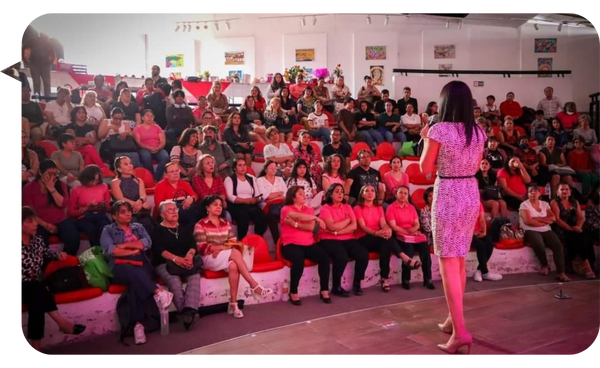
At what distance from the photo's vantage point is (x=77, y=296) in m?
3.64

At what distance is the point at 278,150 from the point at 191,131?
135cm

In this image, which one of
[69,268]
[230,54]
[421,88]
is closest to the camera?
[69,268]

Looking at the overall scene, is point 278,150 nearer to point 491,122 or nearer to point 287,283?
point 287,283

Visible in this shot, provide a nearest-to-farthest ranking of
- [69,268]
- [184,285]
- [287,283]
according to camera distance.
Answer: [69,268] < [184,285] < [287,283]

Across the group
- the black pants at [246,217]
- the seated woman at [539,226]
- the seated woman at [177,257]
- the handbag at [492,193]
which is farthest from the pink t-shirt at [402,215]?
the seated woman at [177,257]

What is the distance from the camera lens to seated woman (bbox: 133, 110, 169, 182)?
595cm

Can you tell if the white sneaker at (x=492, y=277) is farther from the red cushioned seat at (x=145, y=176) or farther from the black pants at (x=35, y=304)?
the black pants at (x=35, y=304)

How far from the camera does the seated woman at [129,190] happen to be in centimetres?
467

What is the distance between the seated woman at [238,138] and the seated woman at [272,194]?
107cm

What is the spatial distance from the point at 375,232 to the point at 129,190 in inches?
91.5

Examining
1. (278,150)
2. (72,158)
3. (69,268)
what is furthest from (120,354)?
(278,150)

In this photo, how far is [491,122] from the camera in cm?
948

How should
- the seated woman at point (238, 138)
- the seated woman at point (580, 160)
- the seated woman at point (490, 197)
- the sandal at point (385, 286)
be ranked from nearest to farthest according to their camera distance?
the sandal at point (385, 286) < the seated woman at point (490, 197) < the seated woman at point (238, 138) < the seated woman at point (580, 160)

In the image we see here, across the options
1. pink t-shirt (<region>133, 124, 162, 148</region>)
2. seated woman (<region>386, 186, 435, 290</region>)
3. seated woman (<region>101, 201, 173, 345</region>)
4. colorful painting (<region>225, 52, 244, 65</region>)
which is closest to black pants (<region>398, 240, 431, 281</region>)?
seated woman (<region>386, 186, 435, 290</region>)
